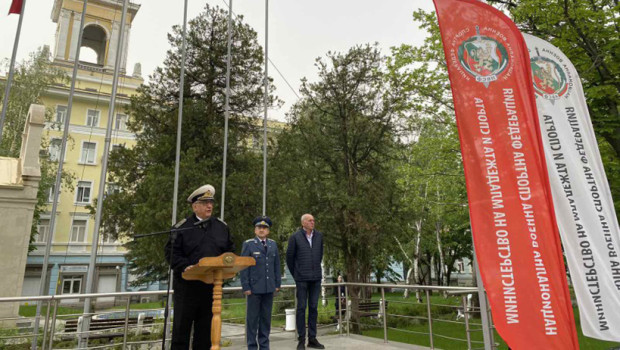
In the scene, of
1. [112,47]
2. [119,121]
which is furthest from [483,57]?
[112,47]

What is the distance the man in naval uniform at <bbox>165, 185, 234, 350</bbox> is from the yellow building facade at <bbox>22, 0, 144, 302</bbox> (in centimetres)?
2968

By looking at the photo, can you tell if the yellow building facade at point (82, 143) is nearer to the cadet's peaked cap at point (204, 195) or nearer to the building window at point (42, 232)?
the building window at point (42, 232)

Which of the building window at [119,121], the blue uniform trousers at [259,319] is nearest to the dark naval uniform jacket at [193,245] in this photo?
the blue uniform trousers at [259,319]

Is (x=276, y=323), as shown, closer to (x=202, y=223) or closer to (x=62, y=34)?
(x=202, y=223)

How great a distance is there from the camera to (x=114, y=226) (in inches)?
632

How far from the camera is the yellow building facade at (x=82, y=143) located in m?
32.2

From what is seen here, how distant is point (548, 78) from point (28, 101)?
2914cm

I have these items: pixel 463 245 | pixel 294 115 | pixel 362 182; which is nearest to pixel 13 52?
pixel 294 115

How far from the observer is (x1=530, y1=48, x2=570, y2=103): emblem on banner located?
4945 mm

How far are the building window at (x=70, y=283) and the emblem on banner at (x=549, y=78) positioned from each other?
118 feet

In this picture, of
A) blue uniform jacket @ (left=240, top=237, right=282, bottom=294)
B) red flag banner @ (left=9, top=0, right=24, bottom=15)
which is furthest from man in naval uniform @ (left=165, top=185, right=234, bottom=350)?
red flag banner @ (left=9, top=0, right=24, bottom=15)

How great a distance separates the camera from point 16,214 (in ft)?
35.4

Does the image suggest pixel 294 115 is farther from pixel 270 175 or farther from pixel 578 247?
pixel 578 247

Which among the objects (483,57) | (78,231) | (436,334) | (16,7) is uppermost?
(16,7)
